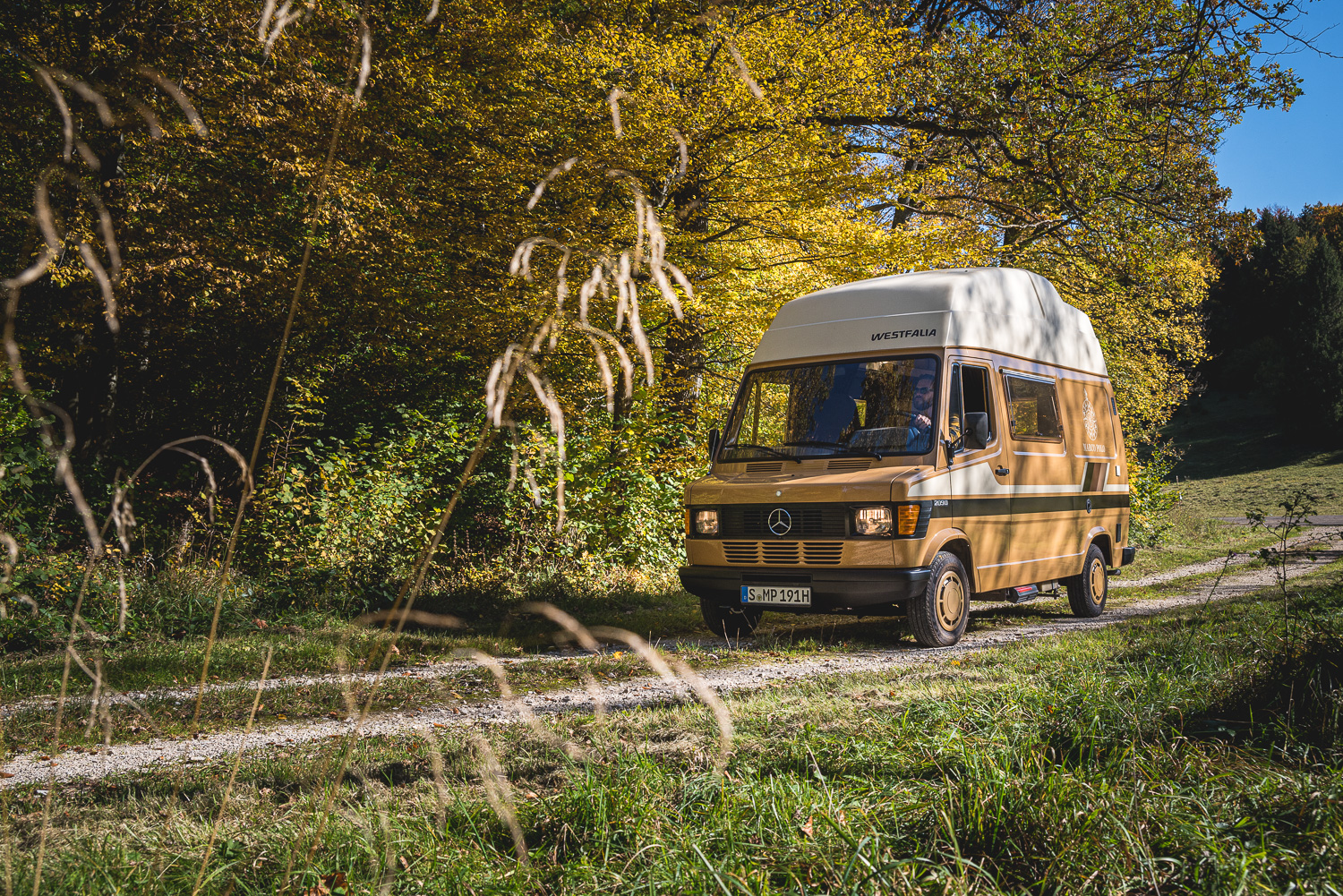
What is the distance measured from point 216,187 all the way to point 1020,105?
1271cm

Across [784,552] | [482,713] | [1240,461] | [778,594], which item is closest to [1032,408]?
[784,552]

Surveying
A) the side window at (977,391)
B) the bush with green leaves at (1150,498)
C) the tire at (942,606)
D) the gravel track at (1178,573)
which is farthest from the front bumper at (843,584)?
the bush with green leaves at (1150,498)

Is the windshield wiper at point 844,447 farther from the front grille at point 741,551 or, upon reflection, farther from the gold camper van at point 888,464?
the front grille at point 741,551

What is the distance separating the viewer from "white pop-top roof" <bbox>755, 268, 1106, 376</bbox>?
7973 mm

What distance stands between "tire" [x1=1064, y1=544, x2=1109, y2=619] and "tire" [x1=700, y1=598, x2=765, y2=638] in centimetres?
410

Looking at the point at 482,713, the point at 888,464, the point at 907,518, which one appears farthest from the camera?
the point at 888,464

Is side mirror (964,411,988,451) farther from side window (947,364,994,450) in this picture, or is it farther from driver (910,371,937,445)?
driver (910,371,937,445)

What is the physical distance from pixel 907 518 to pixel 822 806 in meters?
4.78

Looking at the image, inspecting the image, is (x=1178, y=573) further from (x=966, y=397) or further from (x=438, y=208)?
(x=438, y=208)

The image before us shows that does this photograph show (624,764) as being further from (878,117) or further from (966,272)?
(878,117)

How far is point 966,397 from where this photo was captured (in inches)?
317

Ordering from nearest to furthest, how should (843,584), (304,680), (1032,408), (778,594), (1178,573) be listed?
(304,680) → (843,584) → (778,594) → (1032,408) → (1178,573)

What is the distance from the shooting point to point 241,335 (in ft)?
42.4

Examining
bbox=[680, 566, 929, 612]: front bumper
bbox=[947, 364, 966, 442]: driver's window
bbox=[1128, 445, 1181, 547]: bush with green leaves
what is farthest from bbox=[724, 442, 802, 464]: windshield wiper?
bbox=[1128, 445, 1181, 547]: bush with green leaves
